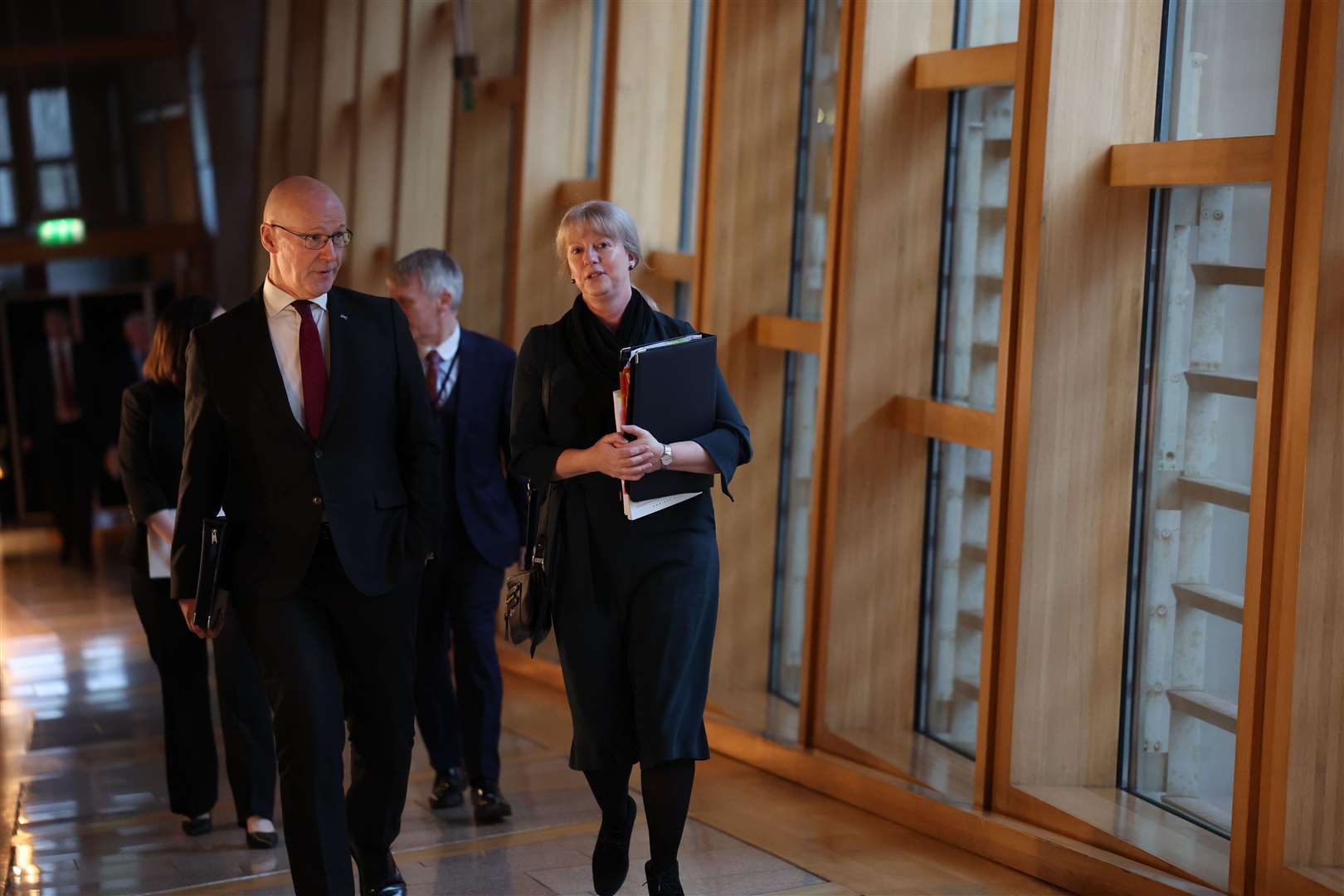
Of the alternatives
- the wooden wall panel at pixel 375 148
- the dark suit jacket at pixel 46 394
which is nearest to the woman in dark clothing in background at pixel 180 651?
the wooden wall panel at pixel 375 148

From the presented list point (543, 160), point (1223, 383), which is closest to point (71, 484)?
point (543, 160)

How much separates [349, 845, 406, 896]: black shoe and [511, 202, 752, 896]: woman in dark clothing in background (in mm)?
552

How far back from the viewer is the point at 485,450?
16.2 feet

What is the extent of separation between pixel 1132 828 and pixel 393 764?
194cm

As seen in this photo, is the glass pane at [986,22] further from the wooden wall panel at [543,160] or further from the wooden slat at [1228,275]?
the wooden wall panel at [543,160]

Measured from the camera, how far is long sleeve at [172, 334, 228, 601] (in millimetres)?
3727

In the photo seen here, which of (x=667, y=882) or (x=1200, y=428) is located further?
(x=1200, y=428)

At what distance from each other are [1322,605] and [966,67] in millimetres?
2002

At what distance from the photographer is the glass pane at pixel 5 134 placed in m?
12.3

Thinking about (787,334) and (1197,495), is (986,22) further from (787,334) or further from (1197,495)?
(1197,495)

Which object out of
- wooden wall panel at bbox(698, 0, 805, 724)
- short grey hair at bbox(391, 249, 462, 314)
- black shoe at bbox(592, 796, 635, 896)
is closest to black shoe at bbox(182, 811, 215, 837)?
black shoe at bbox(592, 796, 635, 896)

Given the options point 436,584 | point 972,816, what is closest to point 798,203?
point 436,584

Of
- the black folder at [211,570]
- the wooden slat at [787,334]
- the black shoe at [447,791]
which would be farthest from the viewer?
the wooden slat at [787,334]

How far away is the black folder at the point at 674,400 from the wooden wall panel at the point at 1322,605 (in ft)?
4.42
